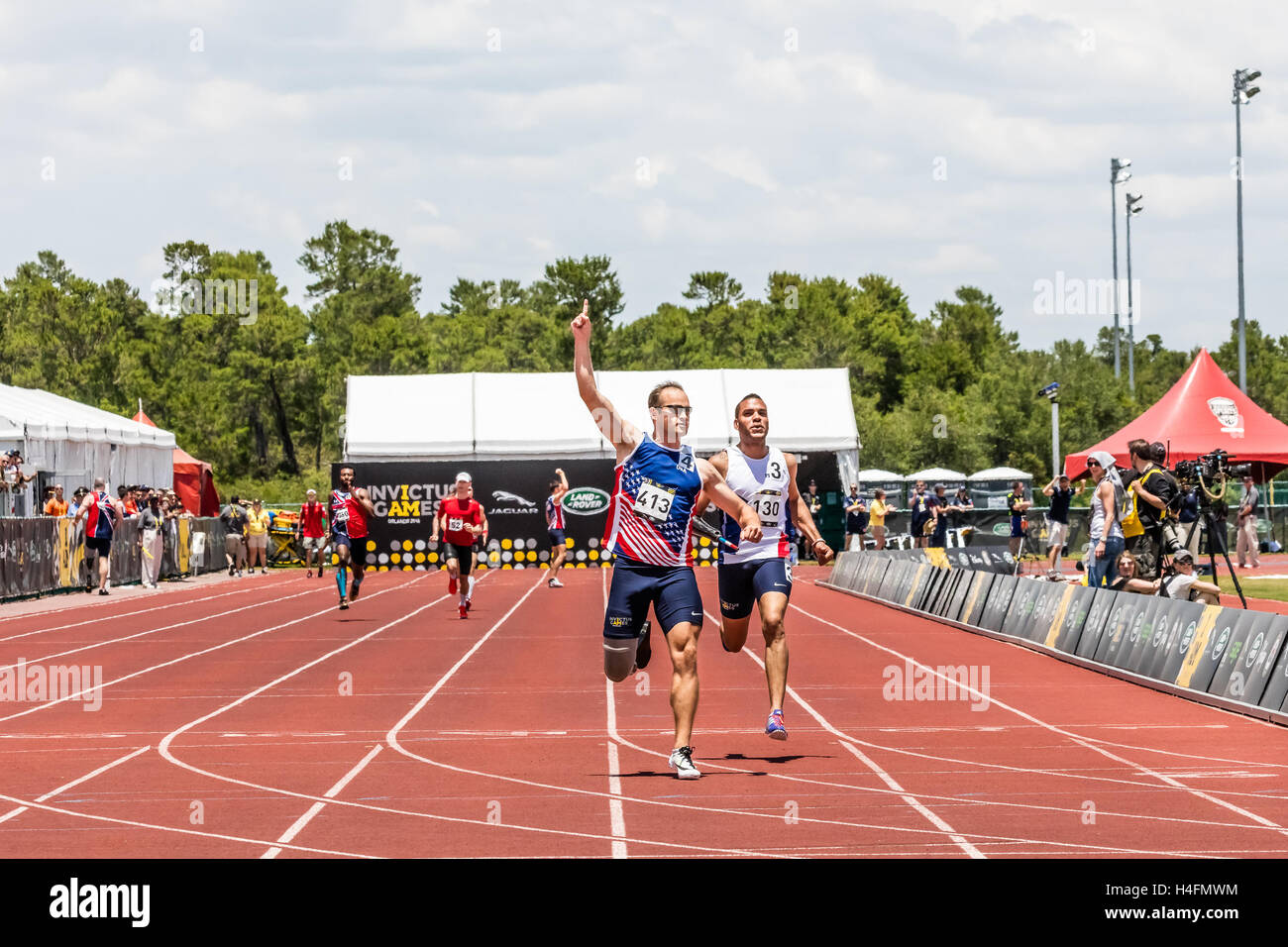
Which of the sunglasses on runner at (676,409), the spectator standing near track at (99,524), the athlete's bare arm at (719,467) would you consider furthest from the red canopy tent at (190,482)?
the sunglasses on runner at (676,409)

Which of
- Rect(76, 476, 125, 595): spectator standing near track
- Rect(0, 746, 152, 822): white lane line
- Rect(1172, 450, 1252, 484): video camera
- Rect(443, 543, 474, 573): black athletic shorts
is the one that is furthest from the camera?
Rect(76, 476, 125, 595): spectator standing near track

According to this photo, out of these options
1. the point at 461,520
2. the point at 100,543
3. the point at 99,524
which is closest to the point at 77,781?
the point at 461,520

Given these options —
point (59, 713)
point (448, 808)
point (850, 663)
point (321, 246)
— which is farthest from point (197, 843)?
point (321, 246)

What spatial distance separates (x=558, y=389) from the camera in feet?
147

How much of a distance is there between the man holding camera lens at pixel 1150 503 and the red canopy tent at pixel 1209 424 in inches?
677

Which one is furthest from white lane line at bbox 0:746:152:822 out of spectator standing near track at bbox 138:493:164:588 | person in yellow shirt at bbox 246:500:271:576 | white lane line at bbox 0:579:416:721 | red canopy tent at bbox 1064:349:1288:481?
person in yellow shirt at bbox 246:500:271:576

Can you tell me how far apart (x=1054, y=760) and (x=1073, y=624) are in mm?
6519

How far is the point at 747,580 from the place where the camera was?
1027cm

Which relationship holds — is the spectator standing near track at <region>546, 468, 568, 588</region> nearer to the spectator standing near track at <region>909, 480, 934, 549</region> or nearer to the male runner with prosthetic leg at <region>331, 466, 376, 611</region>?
the male runner with prosthetic leg at <region>331, 466, 376, 611</region>

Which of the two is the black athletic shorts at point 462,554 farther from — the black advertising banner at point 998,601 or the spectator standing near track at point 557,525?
the spectator standing near track at point 557,525

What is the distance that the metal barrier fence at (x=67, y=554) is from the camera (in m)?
26.7

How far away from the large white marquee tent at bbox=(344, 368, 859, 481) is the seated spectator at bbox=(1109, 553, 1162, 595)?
2539 centimetres

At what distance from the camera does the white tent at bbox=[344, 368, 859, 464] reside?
43469mm

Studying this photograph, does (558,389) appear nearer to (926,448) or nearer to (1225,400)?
(1225,400)
